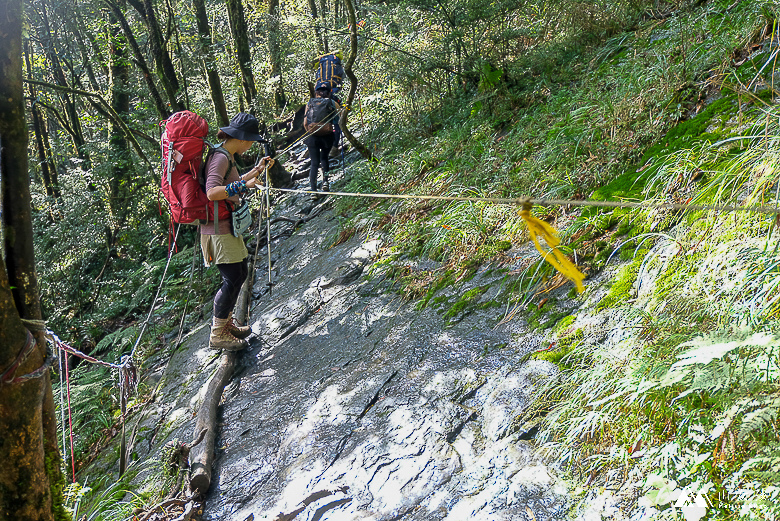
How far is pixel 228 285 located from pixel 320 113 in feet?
15.3

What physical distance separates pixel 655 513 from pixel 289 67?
43.5ft

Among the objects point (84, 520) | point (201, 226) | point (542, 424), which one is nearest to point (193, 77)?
point (201, 226)

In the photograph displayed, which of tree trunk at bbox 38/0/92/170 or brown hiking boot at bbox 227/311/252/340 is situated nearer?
brown hiking boot at bbox 227/311/252/340

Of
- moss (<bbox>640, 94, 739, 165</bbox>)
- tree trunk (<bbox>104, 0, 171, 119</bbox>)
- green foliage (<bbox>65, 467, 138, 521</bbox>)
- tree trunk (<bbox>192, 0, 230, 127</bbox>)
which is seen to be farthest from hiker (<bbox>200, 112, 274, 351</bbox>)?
tree trunk (<bbox>104, 0, 171, 119</bbox>)

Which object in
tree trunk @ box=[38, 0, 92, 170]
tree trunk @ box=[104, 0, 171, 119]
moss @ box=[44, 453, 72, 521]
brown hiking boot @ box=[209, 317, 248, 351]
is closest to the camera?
moss @ box=[44, 453, 72, 521]

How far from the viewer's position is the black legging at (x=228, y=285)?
5.47 metres

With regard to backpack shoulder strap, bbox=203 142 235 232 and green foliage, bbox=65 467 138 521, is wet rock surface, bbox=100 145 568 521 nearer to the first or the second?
green foliage, bbox=65 467 138 521

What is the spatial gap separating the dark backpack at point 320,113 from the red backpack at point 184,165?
13.4 feet

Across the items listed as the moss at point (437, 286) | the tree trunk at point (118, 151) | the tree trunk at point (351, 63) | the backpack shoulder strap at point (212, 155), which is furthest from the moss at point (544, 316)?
the tree trunk at point (118, 151)

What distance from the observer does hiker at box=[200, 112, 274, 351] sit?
16.3 ft

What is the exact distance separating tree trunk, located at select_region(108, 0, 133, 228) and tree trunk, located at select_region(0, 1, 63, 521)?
439 inches

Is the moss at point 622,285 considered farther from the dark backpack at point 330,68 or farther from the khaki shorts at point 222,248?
the dark backpack at point 330,68

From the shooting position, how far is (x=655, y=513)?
212 cm

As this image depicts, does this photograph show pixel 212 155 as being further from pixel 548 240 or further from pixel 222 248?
pixel 548 240
